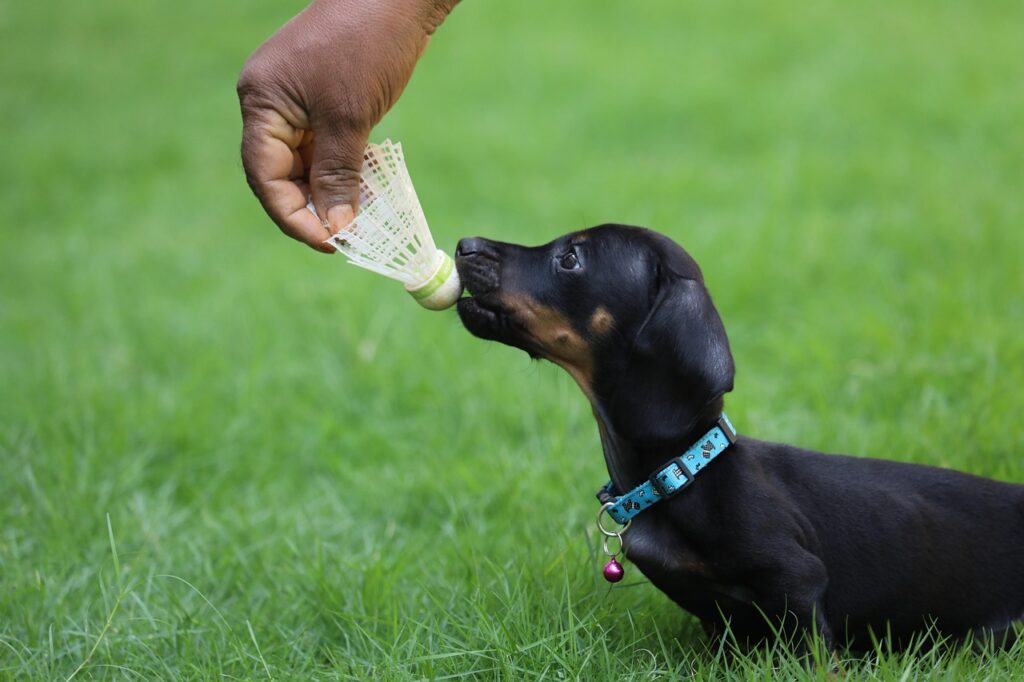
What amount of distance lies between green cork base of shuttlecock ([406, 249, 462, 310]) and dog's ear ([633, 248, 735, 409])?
50cm

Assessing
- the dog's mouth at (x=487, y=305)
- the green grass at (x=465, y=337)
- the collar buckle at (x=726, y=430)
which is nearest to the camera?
the collar buckle at (x=726, y=430)

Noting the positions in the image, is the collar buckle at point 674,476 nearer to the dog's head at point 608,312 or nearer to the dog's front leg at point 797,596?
the dog's head at point 608,312

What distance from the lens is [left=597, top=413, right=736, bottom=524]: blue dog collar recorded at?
2.73 meters

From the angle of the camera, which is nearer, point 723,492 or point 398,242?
point 723,492

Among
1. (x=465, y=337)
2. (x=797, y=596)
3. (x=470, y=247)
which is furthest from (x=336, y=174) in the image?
(x=465, y=337)

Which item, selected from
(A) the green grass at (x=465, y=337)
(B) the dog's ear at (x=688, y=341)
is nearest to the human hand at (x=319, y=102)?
(B) the dog's ear at (x=688, y=341)

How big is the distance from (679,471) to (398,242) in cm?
90

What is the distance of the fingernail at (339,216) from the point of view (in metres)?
2.91

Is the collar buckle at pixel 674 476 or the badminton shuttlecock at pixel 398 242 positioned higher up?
the badminton shuttlecock at pixel 398 242

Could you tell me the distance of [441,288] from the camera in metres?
2.92

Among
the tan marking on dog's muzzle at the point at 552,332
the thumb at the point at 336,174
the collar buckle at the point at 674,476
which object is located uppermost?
the thumb at the point at 336,174

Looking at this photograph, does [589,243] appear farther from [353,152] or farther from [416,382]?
[416,382]

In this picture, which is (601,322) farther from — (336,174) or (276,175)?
(276,175)

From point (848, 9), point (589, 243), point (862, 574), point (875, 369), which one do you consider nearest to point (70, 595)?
point (589, 243)
